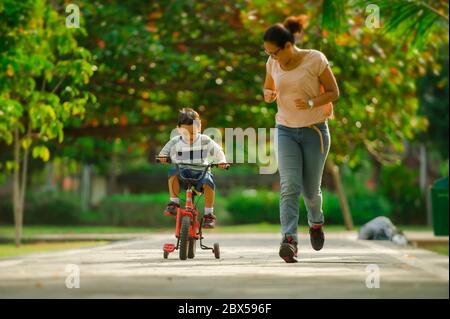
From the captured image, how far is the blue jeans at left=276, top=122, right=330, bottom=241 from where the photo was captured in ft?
19.8

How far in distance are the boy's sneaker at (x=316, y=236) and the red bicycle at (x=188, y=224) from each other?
0.67 meters

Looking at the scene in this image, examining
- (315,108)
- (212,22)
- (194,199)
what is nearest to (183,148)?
(194,199)

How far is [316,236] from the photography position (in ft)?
21.5

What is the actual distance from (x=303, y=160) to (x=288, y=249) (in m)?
0.72

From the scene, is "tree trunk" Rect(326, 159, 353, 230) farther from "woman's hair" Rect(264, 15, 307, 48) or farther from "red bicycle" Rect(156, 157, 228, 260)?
"woman's hair" Rect(264, 15, 307, 48)

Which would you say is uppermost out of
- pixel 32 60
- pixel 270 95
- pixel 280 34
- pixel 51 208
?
pixel 32 60

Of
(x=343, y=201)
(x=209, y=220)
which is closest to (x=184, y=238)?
(x=209, y=220)

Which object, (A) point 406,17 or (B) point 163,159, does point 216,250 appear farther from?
(A) point 406,17

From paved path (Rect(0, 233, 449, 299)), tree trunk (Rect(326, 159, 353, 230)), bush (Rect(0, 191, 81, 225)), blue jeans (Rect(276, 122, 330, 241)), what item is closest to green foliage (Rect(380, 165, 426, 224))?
bush (Rect(0, 191, 81, 225))

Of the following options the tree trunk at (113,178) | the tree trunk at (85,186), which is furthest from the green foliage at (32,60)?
the tree trunk at (113,178)

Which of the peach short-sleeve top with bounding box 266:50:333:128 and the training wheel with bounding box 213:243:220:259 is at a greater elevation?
the peach short-sleeve top with bounding box 266:50:333:128

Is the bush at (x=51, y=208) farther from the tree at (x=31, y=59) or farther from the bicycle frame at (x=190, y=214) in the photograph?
the bicycle frame at (x=190, y=214)

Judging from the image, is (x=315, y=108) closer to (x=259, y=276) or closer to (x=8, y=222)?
(x=259, y=276)

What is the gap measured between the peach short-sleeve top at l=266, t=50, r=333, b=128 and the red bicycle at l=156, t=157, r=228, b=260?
62 centimetres
